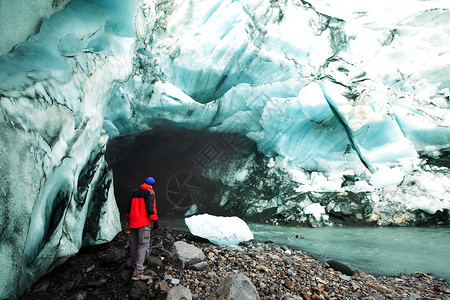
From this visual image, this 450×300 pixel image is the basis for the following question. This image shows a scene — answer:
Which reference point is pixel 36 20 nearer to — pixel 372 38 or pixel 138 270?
pixel 138 270

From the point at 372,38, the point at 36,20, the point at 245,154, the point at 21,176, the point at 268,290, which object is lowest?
the point at 245,154

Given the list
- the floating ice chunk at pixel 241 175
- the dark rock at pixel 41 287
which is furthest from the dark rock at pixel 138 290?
the floating ice chunk at pixel 241 175

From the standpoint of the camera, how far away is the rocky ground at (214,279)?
2.14m

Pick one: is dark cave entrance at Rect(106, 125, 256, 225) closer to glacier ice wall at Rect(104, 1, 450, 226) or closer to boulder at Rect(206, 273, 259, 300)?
glacier ice wall at Rect(104, 1, 450, 226)

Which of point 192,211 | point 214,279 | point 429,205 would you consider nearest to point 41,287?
point 214,279

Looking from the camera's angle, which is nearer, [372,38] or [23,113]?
→ [23,113]

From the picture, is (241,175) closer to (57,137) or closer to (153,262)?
(153,262)

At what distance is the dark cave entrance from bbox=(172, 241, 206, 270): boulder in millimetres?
4969

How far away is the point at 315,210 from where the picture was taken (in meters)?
6.53

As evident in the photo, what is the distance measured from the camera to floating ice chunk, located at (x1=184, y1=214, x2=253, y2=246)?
3334 millimetres

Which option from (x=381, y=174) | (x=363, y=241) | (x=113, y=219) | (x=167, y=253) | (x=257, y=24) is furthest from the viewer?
(x=257, y=24)

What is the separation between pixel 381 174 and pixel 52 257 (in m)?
7.45

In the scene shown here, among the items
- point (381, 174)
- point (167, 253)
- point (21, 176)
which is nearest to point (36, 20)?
point (21, 176)

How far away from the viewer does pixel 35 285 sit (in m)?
2.14
